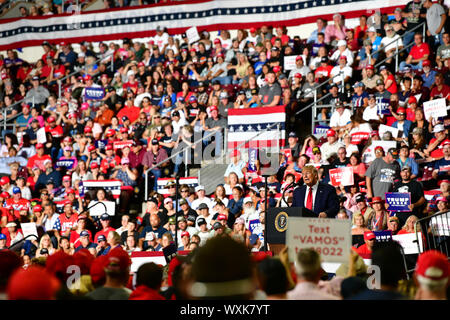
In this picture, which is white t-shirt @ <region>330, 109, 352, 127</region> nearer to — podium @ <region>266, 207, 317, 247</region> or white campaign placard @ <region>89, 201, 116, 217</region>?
white campaign placard @ <region>89, 201, 116, 217</region>

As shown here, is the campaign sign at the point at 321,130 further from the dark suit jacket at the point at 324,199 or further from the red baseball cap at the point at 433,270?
the red baseball cap at the point at 433,270

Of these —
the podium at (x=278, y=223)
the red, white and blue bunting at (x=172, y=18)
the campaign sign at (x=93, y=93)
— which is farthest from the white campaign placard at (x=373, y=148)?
the campaign sign at (x=93, y=93)

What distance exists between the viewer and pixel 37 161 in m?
17.4

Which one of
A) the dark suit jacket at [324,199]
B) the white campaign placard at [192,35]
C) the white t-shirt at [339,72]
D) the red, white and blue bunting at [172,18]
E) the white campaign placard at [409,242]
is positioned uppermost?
the red, white and blue bunting at [172,18]

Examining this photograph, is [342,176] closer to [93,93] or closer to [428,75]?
[428,75]

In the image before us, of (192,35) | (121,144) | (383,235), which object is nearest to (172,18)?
(192,35)

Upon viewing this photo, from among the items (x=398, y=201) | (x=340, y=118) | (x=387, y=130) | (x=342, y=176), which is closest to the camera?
(x=398, y=201)

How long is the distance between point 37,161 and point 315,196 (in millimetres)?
9736

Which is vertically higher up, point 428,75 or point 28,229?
point 428,75

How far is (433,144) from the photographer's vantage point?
12.7m

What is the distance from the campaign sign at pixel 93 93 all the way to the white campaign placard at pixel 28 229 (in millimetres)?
5042

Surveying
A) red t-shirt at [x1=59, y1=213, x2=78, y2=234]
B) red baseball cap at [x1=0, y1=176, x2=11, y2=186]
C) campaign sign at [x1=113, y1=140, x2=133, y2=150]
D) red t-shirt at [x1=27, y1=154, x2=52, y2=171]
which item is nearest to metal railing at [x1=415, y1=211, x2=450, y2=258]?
red t-shirt at [x1=59, y1=213, x2=78, y2=234]

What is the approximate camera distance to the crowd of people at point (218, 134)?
1238cm
